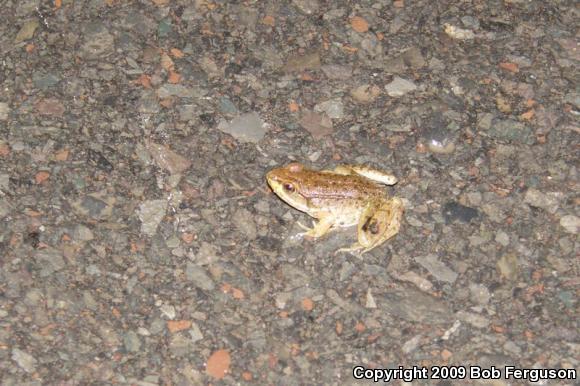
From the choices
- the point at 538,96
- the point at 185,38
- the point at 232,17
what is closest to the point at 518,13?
the point at 538,96

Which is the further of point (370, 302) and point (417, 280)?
point (417, 280)

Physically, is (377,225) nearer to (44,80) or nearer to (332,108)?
(332,108)

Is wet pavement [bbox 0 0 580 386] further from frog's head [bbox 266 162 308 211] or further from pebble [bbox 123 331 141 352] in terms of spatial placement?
frog's head [bbox 266 162 308 211]

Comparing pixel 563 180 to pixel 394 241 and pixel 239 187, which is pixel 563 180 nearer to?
pixel 394 241

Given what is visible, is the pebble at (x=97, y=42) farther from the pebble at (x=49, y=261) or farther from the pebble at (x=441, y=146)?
the pebble at (x=441, y=146)

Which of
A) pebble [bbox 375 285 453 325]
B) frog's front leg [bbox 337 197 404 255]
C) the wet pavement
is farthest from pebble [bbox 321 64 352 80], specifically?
pebble [bbox 375 285 453 325]

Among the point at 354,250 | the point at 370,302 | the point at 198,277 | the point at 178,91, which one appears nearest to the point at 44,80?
the point at 178,91
